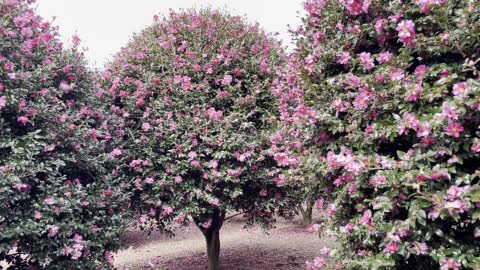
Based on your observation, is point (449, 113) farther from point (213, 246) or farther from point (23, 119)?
point (213, 246)

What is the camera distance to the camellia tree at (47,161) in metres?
2.91

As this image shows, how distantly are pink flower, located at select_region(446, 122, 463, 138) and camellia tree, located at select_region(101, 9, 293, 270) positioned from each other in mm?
2507

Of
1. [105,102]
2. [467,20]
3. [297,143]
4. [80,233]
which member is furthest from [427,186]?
[105,102]

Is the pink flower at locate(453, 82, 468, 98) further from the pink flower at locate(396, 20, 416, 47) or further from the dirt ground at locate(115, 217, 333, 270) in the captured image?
the dirt ground at locate(115, 217, 333, 270)

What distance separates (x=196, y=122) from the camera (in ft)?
14.0

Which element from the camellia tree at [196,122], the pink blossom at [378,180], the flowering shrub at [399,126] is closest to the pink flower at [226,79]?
the camellia tree at [196,122]

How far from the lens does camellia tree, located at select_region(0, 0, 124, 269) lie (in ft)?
9.55

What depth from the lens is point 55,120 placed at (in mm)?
3256

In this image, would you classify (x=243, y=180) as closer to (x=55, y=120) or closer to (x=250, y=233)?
(x=55, y=120)

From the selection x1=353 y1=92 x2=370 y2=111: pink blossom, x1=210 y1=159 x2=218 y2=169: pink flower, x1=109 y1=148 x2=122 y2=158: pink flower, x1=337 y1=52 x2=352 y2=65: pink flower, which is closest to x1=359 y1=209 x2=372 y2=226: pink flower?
x1=353 y1=92 x2=370 y2=111: pink blossom

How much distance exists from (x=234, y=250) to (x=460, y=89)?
6759 millimetres

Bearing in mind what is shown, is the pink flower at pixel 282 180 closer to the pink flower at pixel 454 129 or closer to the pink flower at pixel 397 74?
the pink flower at pixel 397 74

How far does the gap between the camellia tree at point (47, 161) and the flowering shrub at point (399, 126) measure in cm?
201

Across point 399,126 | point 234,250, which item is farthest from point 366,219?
point 234,250
